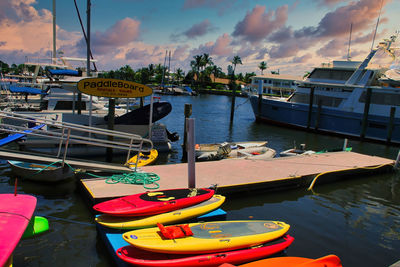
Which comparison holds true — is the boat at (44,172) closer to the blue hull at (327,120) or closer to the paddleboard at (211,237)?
the paddleboard at (211,237)

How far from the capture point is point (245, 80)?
5148 inches

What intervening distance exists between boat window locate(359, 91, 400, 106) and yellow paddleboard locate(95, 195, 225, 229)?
23.9 meters

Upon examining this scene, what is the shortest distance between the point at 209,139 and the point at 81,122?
445 inches

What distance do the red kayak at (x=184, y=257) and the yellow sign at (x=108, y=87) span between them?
26.7ft

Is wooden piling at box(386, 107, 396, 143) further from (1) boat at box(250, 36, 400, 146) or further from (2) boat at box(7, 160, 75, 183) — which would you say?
(2) boat at box(7, 160, 75, 183)

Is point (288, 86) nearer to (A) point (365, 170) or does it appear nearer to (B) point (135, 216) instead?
(A) point (365, 170)

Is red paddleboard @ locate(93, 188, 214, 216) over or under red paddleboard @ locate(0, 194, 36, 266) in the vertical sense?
under

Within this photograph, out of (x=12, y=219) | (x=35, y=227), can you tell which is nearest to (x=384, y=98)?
(x=35, y=227)

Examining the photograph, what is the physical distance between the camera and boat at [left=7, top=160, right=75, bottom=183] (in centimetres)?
963

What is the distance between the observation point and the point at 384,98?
82.4ft

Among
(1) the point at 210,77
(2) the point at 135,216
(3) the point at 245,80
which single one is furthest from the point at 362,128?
(3) the point at 245,80

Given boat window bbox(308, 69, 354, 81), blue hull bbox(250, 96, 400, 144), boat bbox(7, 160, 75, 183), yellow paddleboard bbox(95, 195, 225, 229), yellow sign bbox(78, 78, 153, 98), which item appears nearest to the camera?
yellow paddleboard bbox(95, 195, 225, 229)

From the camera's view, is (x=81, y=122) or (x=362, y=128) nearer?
(x=81, y=122)

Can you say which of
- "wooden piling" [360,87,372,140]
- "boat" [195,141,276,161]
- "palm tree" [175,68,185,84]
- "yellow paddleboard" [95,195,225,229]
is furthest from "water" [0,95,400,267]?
"palm tree" [175,68,185,84]
